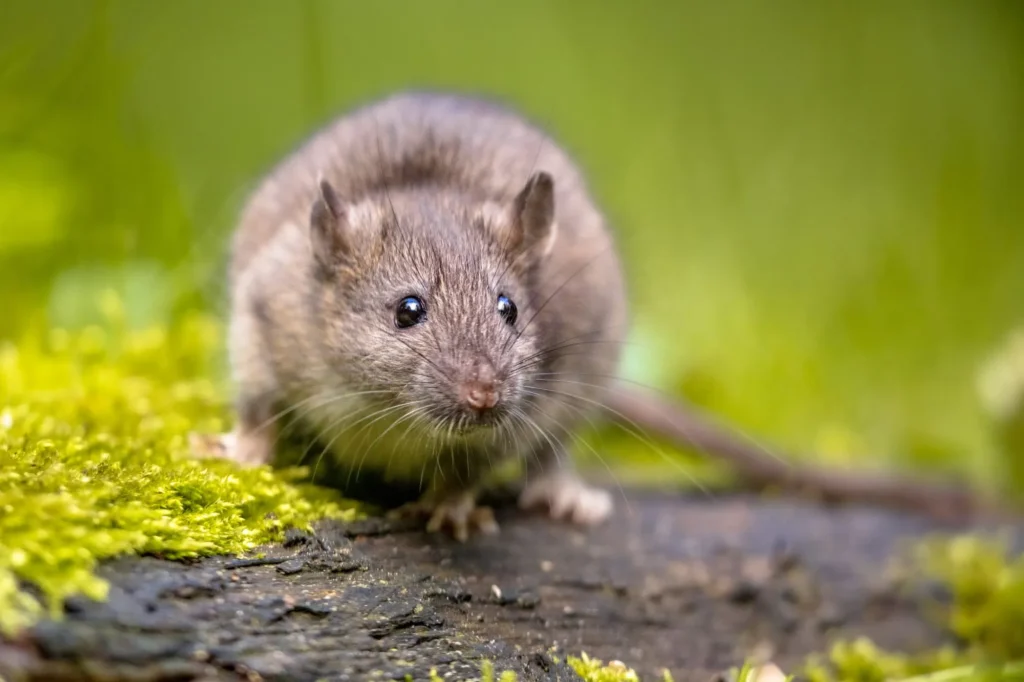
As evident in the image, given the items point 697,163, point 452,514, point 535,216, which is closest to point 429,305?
point 535,216

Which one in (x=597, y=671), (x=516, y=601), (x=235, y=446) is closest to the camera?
(x=597, y=671)

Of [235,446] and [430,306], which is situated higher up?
[430,306]

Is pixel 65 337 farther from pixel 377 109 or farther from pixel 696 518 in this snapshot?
pixel 696 518

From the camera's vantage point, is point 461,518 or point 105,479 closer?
point 105,479

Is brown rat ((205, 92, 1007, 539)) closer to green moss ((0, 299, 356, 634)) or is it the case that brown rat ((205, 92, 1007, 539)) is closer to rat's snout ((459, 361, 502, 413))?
rat's snout ((459, 361, 502, 413))

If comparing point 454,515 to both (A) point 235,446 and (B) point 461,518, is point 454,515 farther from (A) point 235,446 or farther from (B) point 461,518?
(A) point 235,446

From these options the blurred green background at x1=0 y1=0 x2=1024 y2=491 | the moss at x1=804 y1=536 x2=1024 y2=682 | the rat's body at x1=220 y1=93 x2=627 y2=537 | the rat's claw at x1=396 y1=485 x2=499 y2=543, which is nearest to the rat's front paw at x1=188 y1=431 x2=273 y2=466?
the rat's body at x1=220 y1=93 x2=627 y2=537

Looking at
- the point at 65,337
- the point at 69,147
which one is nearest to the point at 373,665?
the point at 65,337
